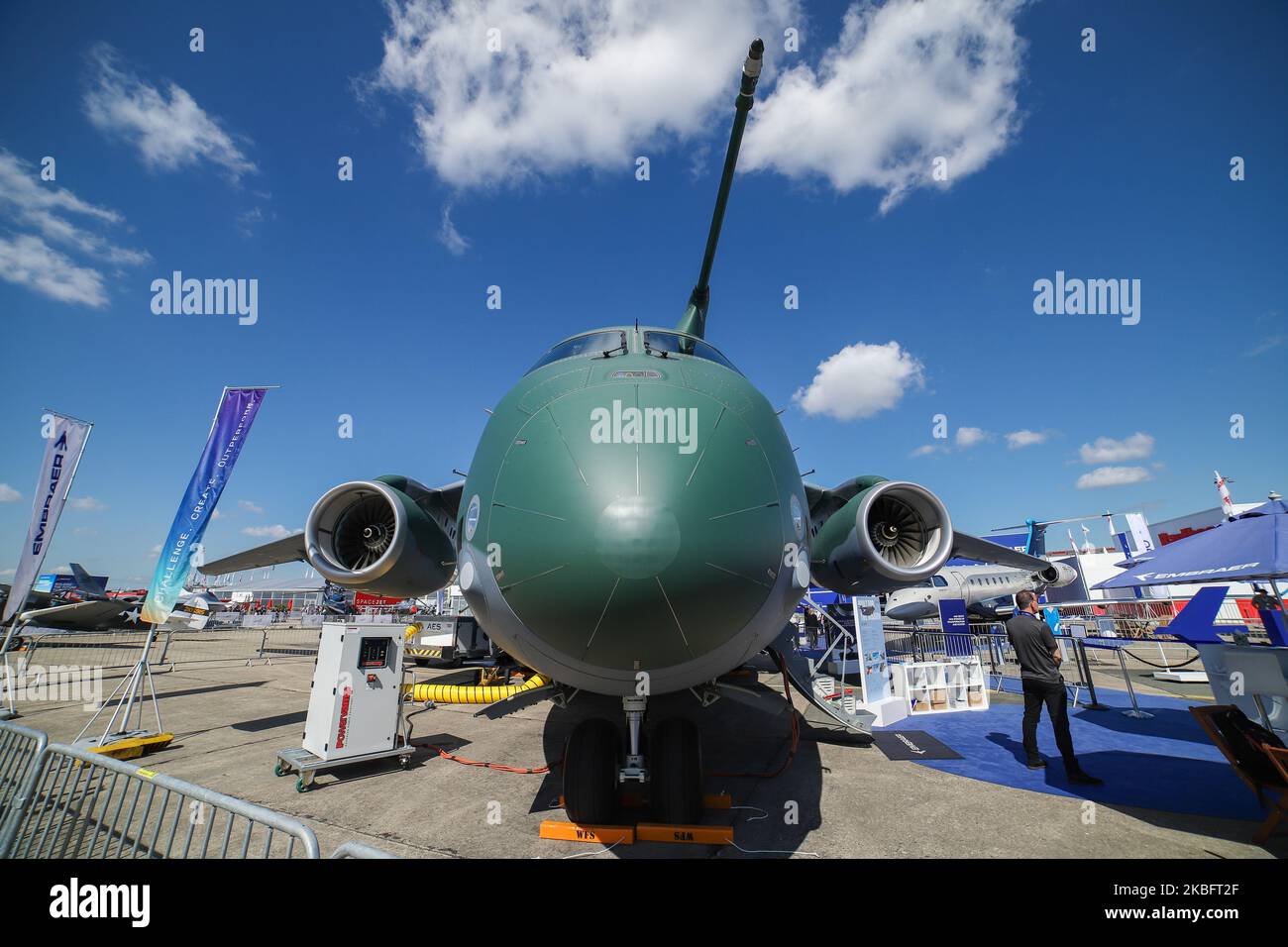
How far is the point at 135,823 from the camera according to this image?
499 centimetres

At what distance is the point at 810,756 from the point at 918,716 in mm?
4403

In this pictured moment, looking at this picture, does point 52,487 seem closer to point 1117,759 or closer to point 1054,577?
point 1117,759

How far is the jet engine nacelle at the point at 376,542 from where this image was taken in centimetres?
467

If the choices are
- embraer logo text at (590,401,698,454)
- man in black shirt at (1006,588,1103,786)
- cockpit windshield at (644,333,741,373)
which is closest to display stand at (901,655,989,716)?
man in black shirt at (1006,588,1103,786)

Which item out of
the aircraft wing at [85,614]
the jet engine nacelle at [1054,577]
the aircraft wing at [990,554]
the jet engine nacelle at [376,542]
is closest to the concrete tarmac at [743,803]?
the jet engine nacelle at [376,542]

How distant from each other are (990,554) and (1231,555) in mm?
2286

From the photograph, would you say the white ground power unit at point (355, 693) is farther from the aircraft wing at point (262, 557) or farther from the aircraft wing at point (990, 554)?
the aircraft wing at point (990, 554)

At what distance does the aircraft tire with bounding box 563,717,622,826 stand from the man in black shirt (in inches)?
190

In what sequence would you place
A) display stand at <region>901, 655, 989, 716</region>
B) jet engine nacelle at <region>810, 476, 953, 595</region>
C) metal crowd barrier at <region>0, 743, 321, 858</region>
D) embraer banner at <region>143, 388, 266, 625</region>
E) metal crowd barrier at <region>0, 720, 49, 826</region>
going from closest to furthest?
metal crowd barrier at <region>0, 743, 321, 858</region>
metal crowd barrier at <region>0, 720, 49, 826</region>
jet engine nacelle at <region>810, 476, 953, 595</region>
embraer banner at <region>143, 388, 266, 625</region>
display stand at <region>901, 655, 989, 716</region>

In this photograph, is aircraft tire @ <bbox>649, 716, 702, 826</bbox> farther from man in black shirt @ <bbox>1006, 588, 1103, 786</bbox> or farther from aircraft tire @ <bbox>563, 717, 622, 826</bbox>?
man in black shirt @ <bbox>1006, 588, 1103, 786</bbox>

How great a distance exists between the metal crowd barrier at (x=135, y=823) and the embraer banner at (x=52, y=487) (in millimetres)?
6753

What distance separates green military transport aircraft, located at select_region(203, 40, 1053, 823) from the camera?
115 inches
